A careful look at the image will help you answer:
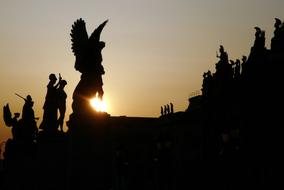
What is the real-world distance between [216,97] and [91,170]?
662 inches

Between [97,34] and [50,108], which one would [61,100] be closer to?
[50,108]

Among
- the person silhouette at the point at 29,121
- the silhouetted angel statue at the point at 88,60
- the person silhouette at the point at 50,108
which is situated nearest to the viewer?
the silhouetted angel statue at the point at 88,60

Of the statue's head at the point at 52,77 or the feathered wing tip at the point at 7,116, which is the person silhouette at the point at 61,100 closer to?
the statue's head at the point at 52,77

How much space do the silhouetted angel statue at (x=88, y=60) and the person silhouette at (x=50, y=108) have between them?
10.7 feet

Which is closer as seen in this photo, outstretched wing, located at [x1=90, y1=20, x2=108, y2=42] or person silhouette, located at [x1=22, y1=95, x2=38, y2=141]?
outstretched wing, located at [x1=90, y1=20, x2=108, y2=42]

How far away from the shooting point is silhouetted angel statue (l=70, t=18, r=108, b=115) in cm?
1500

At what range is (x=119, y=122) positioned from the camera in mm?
60438

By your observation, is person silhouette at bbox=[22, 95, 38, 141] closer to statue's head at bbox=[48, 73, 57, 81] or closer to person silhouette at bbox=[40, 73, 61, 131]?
person silhouette at bbox=[40, 73, 61, 131]

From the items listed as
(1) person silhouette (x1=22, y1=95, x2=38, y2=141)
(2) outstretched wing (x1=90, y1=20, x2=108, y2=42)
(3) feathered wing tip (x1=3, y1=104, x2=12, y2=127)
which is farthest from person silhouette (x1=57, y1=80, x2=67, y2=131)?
(2) outstretched wing (x1=90, y1=20, x2=108, y2=42)

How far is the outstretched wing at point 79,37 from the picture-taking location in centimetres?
1528

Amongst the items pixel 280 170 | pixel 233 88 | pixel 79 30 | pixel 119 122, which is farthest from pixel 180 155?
pixel 79 30

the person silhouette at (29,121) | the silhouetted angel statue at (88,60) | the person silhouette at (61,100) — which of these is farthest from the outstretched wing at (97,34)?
the person silhouette at (29,121)

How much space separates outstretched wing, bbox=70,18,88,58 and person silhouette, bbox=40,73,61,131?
3.19m

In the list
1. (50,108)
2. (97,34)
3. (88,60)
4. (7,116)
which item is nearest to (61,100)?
(50,108)
